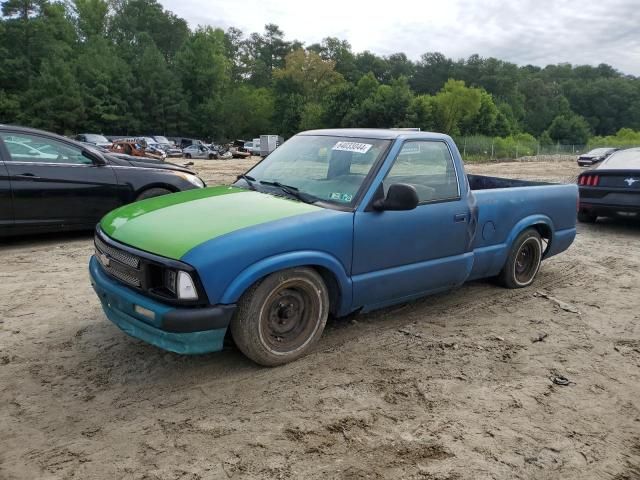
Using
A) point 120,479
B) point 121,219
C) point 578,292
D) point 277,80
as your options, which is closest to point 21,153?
point 121,219

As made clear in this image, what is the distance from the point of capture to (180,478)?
8.54 ft

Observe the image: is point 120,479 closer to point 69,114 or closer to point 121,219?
point 121,219

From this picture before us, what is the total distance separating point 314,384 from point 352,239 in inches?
41.7

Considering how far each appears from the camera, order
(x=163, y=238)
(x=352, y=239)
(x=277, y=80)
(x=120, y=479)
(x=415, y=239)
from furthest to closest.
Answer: (x=277, y=80) < (x=415, y=239) < (x=352, y=239) < (x=163, y=238) < (x=120, y=479)

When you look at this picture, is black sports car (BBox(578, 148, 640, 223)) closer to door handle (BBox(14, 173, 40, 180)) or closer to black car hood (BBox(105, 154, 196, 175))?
black car hood (BBox(105, 154, 196, 175))

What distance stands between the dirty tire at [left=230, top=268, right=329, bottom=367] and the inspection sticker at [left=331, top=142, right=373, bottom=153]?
122cm

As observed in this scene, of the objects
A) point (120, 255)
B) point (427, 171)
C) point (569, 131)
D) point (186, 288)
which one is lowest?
point (186, 288)

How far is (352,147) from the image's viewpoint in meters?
4.49

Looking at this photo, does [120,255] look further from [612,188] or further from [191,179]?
[612,188]

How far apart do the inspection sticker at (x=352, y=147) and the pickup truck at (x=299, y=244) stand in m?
0.01

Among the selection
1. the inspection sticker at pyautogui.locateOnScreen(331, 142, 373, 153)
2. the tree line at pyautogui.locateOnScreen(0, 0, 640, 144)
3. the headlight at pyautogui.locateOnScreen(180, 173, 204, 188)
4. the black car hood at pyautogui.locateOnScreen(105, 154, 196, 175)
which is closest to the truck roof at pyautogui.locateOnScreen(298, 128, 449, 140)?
the inspection sticker at pyautogui.locateOnScreen(331, 142, 373, 153)

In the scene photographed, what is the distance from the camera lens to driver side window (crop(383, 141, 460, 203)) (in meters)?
4.43

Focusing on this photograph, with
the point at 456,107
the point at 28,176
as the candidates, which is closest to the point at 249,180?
the point at 28,176

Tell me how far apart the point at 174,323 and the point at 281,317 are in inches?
31.1
